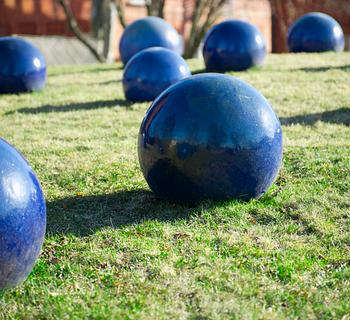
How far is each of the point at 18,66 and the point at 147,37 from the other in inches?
145

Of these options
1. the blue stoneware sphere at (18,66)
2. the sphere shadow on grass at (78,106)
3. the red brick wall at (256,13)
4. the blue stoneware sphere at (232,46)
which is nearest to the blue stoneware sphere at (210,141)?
the sphere shadow on grass at (78,106)

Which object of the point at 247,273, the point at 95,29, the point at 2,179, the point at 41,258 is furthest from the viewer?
the point at 95,29

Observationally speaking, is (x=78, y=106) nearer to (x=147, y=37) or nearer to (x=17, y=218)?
(x=147, y=37)

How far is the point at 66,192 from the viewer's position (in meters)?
6.79

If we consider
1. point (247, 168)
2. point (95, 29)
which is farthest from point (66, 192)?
point (95, 29)

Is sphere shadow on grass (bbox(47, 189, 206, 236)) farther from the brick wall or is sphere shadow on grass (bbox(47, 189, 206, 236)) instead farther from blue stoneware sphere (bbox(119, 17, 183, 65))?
the brick wall

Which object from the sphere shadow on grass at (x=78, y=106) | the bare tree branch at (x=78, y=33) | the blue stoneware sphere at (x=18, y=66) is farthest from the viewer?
the bare tree branch at (x=78, y=33)

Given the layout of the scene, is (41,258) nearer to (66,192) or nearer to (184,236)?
(184,236)

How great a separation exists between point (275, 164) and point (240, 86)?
801 millimetres

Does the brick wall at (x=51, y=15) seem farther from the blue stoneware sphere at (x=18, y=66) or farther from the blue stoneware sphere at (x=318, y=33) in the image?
the blue stoneware sphere at (x=18, y=66)

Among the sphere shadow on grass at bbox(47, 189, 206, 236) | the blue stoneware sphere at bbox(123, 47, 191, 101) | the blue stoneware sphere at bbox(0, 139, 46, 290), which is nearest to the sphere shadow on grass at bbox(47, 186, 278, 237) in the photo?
the sphere shadow on grass at bbox(47, 189, 206, 236)

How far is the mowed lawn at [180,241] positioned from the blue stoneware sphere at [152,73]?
1954mm

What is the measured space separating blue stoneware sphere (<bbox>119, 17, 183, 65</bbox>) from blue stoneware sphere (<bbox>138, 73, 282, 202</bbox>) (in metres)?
9.48

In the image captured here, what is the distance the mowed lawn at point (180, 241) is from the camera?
14.0ft
